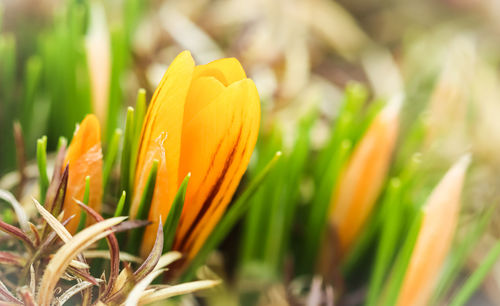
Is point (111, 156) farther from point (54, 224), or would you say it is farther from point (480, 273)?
point (480, 273)

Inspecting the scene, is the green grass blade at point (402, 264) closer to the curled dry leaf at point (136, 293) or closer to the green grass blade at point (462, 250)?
the green grass blade at point (462, 250)

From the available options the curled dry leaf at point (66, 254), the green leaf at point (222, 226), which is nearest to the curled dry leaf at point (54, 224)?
the curled dry leaf at point (66, 254)

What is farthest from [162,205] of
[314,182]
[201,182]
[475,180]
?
[475,180]

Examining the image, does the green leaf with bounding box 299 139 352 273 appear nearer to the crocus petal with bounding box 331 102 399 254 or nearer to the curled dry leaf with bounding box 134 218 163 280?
the crocus petal with bounding box 331 102 399 254

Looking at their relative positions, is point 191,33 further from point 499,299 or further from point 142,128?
point 499,299


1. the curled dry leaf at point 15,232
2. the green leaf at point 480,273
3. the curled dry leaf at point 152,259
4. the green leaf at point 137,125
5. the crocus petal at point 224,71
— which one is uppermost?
the crocus petal at point 224,71

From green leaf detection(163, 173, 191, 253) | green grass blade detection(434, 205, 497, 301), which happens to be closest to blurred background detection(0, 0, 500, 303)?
green grass blade detection(434, 205, 497, 301)
